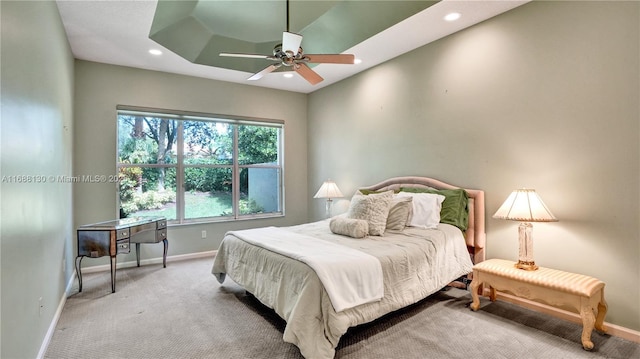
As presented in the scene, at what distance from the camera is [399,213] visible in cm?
345

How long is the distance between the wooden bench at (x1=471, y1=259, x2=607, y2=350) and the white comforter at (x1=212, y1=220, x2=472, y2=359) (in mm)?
384

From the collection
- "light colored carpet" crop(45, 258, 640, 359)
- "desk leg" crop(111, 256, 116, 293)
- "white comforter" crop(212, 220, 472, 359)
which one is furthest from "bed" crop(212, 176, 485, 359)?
"desk leg" crop(111, 256, 116, 293)

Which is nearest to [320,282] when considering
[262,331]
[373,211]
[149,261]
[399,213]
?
[262,331]

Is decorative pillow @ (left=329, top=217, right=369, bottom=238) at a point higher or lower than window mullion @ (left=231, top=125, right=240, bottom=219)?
lower

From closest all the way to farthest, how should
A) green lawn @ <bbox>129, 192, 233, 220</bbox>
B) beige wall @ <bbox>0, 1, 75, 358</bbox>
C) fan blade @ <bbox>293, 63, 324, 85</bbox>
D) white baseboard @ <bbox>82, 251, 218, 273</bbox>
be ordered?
beige wall @ <bbox>0, 1, 75, 358</bbox> < fan blade @ <bbox>293, 63, 324, 85</bbox> < white baseboard @ <bbox>82, 251, 218, 273</bbox> < green lawn @ <bbox>129, 192, 233, 220</bbox>

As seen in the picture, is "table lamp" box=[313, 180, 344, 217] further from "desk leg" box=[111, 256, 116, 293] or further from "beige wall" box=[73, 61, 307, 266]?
"desk leg" box=[111, 256, 116, 293]

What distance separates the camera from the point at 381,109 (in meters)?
4.63

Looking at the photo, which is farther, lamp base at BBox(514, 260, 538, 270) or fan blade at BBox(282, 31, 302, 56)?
lamp base at BBox(514, 260, 538, 270)

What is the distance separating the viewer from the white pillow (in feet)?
11.2

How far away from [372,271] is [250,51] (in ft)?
11.4

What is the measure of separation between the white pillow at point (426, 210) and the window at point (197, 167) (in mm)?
3011

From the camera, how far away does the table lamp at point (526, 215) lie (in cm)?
266

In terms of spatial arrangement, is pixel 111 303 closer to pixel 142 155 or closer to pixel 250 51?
pixel 142 155

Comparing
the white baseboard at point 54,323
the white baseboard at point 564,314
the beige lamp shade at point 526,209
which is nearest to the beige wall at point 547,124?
the white baseboard at point 564,314
